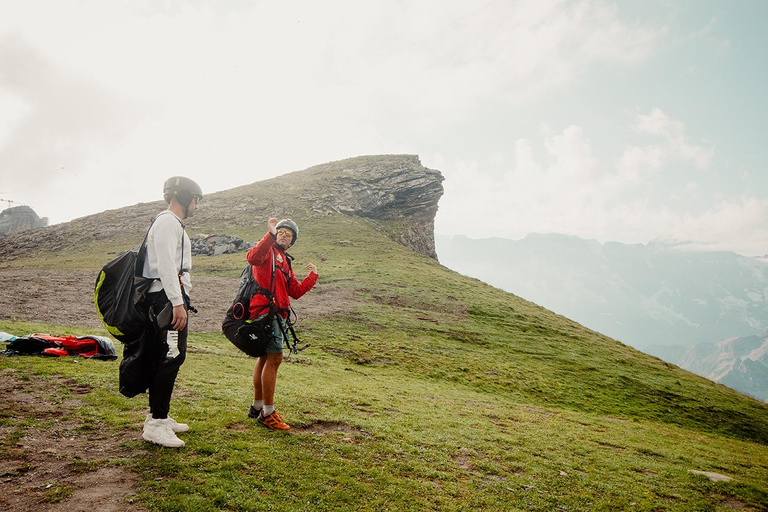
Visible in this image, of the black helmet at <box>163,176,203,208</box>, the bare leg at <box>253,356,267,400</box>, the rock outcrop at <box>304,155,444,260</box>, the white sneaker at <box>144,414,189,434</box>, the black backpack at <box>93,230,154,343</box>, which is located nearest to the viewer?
the black backpack at <box>93,230,154,343</box>

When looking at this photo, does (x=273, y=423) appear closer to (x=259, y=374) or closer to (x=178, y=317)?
(x=259, y=374)

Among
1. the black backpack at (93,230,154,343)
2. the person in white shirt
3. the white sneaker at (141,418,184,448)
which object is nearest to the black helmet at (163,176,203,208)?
the person in white shirt

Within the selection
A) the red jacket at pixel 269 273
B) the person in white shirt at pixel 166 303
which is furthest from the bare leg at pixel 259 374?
the person in white shirt at pixel 166 303

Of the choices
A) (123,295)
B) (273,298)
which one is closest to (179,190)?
(123,295)

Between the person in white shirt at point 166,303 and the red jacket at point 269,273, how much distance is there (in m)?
1.24

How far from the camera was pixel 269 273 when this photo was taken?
24.3ft

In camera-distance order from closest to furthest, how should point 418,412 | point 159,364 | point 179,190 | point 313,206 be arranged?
point 159,364 < point 179,190 < point 418,412 < point 313,206

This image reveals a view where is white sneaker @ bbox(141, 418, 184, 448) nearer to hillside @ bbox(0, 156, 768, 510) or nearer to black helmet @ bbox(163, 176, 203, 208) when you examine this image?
hillside @ bbox(0, 156, 768, 510)

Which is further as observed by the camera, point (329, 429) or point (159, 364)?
point (329, 429)

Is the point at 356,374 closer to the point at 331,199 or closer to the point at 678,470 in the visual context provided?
the point at 678,470

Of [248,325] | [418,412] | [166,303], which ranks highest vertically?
[166,303]

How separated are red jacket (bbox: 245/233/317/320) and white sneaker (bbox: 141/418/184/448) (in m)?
2.32

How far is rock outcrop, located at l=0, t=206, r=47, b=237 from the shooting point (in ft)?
446

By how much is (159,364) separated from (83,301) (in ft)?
85.5
